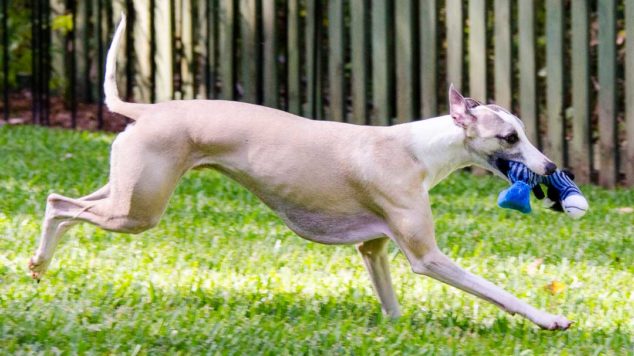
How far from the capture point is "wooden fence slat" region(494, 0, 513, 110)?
371 inches

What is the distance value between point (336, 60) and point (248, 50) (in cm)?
91

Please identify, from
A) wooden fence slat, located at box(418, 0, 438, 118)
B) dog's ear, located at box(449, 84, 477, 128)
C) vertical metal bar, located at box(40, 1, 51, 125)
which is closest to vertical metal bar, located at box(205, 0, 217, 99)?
vertical metal bar, located at box(40, 1, 51, 125)

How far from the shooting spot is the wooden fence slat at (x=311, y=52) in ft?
33.8

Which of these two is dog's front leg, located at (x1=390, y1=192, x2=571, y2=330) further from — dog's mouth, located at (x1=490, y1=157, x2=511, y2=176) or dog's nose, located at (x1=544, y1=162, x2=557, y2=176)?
dog's nose, located at (x1=544, y1=162, x2=557, y2=176)

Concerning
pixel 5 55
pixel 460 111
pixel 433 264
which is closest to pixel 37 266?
pixel 433 264

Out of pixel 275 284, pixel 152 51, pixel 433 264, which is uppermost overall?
pixel 152 51

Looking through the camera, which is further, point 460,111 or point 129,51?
point 129,51

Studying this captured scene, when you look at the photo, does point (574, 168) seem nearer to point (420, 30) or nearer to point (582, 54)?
point (582, 54)

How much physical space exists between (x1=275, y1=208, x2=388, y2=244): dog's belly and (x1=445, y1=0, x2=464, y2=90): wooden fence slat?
4.42 metres

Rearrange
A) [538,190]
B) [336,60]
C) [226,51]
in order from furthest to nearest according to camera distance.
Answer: [226,51], [336,60], [538,190]

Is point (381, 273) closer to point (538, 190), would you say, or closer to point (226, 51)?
point (538, 190)

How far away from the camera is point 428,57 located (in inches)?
387

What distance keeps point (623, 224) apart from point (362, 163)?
3.06m

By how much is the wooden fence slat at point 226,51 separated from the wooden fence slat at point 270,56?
1.13ft
